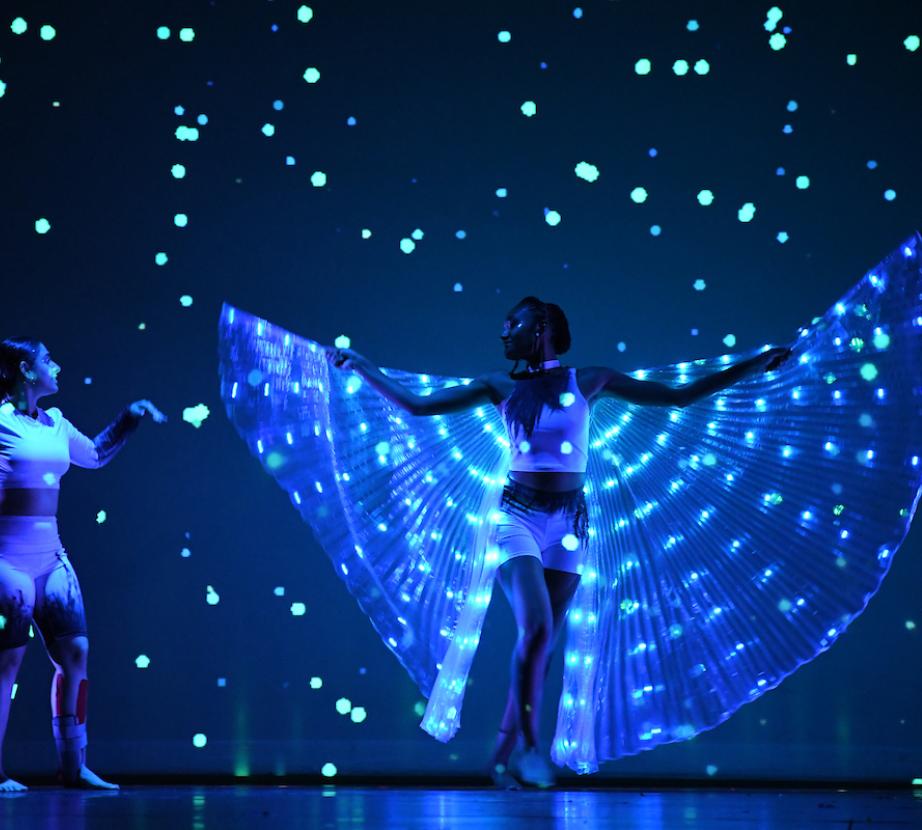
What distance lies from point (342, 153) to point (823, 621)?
232 centimetres

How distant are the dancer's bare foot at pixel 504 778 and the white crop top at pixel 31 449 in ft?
5.08

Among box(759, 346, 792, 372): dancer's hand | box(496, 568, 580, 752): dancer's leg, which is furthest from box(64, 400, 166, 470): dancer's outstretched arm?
box(759, 346, 792, 372): dancer's hand

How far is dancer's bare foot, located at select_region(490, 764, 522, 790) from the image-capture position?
10.5ft

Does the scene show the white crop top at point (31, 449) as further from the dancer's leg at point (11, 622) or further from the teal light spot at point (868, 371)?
the teal light spot at point (868, 371)

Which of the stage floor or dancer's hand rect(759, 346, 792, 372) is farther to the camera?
dancer's hand rect(759, 346, 792, 372)

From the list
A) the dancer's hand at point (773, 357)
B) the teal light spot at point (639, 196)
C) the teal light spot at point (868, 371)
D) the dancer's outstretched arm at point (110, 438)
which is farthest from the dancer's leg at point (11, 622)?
the teal light spot at point (868, 371)

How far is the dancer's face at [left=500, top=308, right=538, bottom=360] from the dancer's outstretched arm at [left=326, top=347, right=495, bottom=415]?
0.37 ft

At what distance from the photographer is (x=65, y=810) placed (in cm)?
269

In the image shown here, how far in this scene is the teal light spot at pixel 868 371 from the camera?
3471mm

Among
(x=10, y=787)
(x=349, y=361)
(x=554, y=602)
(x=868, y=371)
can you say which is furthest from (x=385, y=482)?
(x=868, y=371)

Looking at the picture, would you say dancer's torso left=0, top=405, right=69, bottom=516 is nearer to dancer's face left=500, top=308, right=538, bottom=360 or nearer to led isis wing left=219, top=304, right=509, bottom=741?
led isis wing left=219, top=304, right=509, bottom=741

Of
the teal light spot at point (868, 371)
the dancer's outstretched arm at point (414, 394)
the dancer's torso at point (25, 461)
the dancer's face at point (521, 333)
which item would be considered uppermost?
the dancer's face at point (521, 333)

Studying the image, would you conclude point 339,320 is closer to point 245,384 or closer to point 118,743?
point 245,384

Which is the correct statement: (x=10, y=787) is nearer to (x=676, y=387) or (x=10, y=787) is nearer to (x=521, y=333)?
(x=521, y=333)
